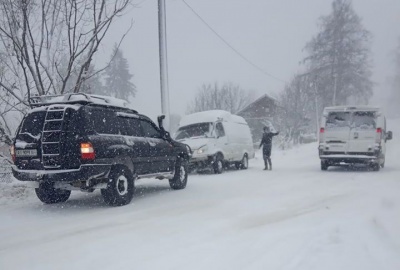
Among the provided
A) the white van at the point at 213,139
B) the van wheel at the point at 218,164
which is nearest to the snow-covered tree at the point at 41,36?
the white van at the point at 213,139

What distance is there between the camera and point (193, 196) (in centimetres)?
851

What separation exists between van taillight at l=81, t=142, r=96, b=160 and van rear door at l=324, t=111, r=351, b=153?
959 cm

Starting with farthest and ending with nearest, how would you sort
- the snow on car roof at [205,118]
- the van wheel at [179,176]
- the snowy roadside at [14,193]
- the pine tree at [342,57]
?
the pine tree at [342,57], the snow on car roof at [205,118], the van wheel at [179,176], the snowy roadside at [14,193]

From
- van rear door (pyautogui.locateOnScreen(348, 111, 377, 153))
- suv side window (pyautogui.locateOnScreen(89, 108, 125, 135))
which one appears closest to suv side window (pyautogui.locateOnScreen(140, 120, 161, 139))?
suv side window (pyautogui.locateOnScreen(89, 108, 125, 135))

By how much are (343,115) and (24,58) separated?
443 inches

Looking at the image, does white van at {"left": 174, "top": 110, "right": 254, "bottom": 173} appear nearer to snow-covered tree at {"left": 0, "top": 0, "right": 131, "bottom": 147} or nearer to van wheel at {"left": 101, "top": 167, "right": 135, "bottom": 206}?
snow-covered tree at {"left": 0, "top": 0, "right": 131, "bottom": 147}

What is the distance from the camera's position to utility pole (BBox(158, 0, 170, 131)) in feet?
45.4

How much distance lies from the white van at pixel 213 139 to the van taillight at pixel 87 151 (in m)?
6.71

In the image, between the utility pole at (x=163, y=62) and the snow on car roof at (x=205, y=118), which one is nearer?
the utility pole at (x=163, y=62)

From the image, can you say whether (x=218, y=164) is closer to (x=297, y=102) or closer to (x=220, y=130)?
(x=220, y=130)

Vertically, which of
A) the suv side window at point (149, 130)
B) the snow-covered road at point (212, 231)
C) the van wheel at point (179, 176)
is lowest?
the snow-covered road at point (212, 231)

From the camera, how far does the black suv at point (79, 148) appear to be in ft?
21.4

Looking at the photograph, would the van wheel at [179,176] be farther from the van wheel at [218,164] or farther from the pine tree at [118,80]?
the pine tree at [118,80]

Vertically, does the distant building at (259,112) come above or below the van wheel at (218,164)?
above
